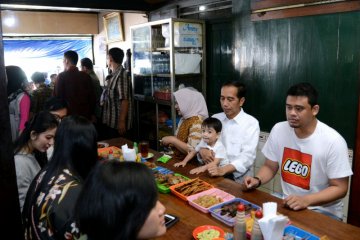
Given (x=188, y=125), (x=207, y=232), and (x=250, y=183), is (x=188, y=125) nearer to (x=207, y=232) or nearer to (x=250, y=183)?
(x=250, y=183)

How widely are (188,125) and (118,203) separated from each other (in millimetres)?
2252

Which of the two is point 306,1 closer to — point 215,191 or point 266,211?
point 215,191

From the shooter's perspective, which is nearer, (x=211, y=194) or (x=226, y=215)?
(x=226, y=215)

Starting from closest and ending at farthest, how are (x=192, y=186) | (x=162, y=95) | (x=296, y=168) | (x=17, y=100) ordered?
(x=192, y=186), (x=296, y=168), (x=17, y=100), (x=162, y=95)

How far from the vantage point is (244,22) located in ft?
12.5

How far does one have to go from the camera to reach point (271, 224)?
1.40 metres

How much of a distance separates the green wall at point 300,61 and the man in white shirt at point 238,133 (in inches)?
33.4

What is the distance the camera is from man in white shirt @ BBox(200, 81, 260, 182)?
277 cm

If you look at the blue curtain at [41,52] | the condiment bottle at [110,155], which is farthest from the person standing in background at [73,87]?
the blue curtain at [41,52]

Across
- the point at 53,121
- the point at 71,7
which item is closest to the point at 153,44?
the point at 71,7

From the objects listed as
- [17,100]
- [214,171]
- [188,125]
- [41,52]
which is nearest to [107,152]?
[188,125]

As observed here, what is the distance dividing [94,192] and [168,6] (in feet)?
14.4

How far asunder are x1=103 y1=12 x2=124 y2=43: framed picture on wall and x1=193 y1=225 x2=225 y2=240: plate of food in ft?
18.2

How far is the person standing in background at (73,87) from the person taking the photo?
446cm
